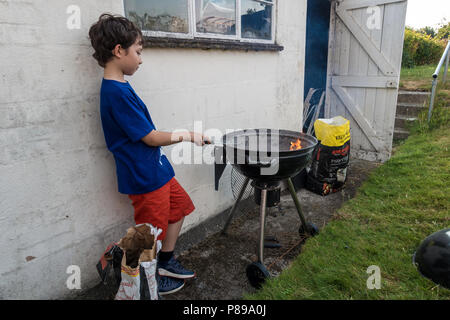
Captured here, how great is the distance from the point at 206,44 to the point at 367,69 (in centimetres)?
330

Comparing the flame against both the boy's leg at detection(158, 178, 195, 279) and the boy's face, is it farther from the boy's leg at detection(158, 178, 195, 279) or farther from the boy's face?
the boy's face

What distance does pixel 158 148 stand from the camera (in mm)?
2146

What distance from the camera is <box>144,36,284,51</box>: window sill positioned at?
2.23 metres

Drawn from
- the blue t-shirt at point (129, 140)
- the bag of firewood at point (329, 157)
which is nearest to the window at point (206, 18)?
the blue t-shirt at point (129, 140)

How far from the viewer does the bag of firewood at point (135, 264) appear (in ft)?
6.09

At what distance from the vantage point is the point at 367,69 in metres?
4.84

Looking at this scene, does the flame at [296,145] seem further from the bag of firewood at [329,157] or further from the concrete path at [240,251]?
the bag of firewood at [329,157]

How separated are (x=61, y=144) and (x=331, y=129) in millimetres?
3035

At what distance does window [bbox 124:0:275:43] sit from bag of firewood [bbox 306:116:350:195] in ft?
4.31

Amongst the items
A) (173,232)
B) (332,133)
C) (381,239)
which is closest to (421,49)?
(332,133)

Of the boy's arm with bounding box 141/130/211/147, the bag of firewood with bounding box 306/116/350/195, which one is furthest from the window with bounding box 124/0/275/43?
the bag of firewood with bounding box 306/116/350/195

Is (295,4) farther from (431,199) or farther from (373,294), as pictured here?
(373,294)

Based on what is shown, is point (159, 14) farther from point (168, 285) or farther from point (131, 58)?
point (168, 285)
